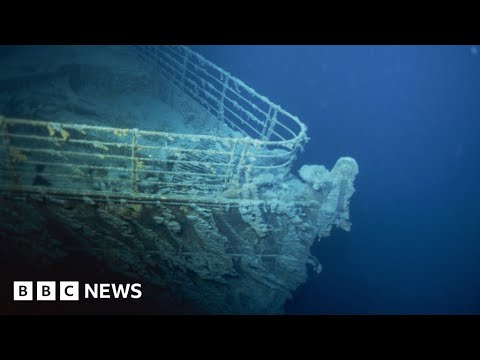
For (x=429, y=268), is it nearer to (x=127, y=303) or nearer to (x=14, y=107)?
(x=127, y=303)

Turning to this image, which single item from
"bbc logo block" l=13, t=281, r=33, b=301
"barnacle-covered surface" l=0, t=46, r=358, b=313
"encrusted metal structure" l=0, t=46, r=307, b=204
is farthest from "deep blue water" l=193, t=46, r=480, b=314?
"bbc logo block" l=13, t=281, r=33, b=301

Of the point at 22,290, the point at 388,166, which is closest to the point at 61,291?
the point at 22,290

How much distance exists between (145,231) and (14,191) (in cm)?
133

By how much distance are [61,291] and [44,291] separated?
0.18 meters

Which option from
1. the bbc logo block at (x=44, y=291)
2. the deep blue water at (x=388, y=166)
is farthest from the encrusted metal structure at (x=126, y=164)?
the deep blue water at (x=388, y=166)

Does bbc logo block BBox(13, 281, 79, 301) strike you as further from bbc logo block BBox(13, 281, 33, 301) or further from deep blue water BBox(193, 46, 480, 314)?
deep blue water BBox(193, 46, 480, 314)

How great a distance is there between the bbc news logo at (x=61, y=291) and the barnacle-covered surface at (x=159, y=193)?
27cm

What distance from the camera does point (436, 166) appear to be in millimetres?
9969

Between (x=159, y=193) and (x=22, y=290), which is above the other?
(x=159, y=193)

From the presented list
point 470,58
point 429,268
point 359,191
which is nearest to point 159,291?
point 359,191

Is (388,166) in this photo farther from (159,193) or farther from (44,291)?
(44,291)

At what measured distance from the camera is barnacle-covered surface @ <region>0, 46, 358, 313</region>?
3355 millimetres

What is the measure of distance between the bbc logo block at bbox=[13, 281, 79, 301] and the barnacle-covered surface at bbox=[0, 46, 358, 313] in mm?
277

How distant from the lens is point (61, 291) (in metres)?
3.87
